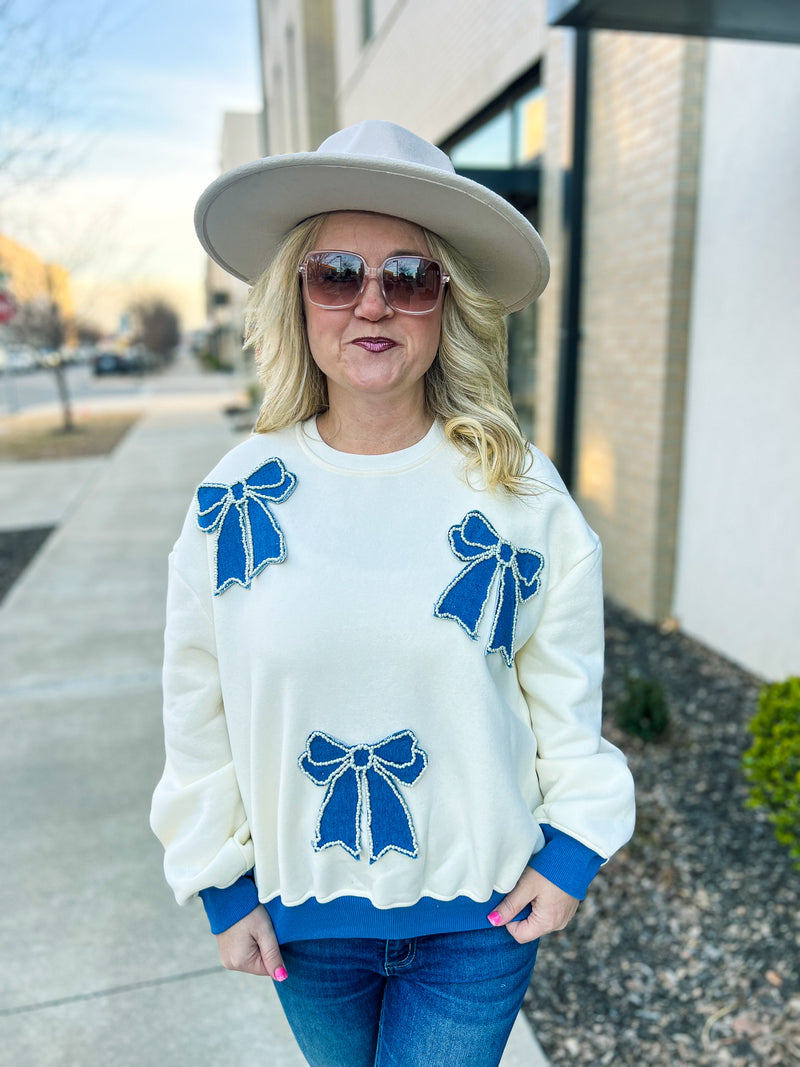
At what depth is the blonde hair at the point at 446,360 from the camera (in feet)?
4.55

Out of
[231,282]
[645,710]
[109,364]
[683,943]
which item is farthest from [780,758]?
[109,364]

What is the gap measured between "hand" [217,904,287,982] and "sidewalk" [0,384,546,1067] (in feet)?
3.53

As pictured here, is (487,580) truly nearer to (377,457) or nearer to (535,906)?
(377,457)

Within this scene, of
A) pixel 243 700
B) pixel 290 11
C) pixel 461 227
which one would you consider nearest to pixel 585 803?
pixel 243 700

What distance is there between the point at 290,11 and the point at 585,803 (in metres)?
18.8

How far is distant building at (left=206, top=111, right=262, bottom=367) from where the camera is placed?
7.75 metres

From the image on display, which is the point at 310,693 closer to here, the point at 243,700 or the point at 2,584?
the point at 243,700

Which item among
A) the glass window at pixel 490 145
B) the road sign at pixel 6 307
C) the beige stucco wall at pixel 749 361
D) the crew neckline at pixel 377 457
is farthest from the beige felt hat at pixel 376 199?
the road sign at pixel 6 307

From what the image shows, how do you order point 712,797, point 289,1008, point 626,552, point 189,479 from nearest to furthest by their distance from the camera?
point 289,1008
point 712,797
point 626,552
point 189,479

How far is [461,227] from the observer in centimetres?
135

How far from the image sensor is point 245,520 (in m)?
1.32

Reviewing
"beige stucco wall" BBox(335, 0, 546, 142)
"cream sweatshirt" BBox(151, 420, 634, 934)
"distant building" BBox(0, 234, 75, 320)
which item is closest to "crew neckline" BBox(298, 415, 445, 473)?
"cream sweatshirt" BBox(151, 420, 634, 934)

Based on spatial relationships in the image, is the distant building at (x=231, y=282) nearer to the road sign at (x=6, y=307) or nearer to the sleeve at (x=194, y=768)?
the sleeve at (x=194, y=768)

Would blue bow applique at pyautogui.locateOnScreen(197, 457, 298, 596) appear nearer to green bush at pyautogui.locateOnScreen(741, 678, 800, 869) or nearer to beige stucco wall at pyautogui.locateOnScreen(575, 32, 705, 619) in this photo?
green bush at pyautogui.locateOnScreen(741, 678, 800, 869)
